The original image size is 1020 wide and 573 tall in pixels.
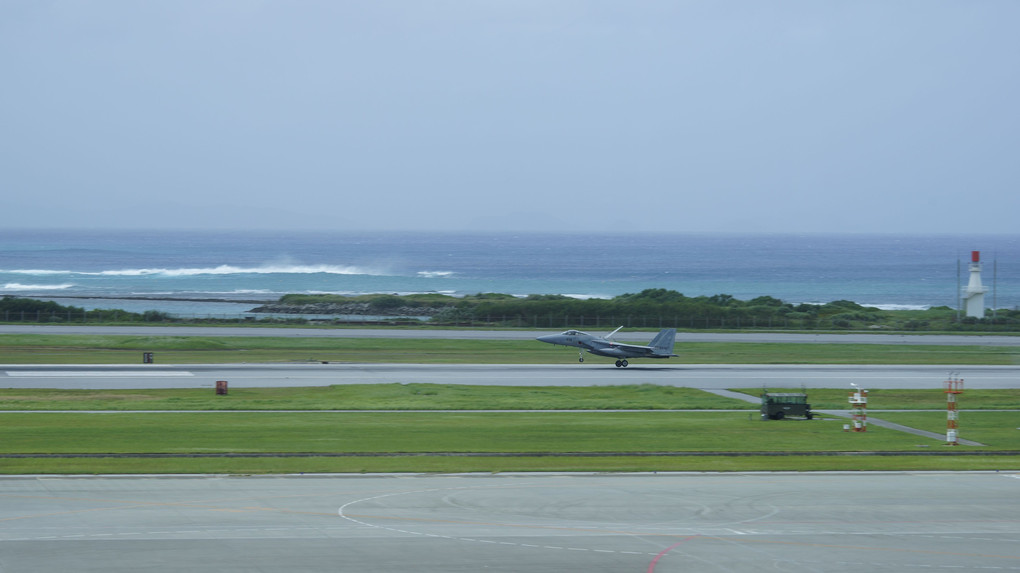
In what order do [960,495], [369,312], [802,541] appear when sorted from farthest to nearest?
[369,312]
[960,495]
[802,541]

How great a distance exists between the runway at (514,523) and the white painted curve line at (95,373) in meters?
25.7

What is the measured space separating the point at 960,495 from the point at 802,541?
6564 millimetres

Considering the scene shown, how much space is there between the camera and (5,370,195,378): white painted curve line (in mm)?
44969

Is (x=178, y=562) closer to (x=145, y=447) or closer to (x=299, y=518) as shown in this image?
(x=299, y=518)

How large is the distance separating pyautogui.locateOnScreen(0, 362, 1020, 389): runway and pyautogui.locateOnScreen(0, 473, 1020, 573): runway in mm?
23020

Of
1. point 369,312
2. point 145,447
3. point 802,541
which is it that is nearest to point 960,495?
point 802,541

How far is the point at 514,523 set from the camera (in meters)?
18.0

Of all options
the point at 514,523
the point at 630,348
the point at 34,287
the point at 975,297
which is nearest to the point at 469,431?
the point at 514,523

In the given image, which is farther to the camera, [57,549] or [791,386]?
[791,386]

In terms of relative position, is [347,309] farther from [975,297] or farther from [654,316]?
[975,297]

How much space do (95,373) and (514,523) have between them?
36.0m

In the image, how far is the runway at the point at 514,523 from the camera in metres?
15.4

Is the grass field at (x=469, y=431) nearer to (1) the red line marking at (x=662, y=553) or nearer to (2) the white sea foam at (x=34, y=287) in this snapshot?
(1) the red line marking at (x=662, y=553)

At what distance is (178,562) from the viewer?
15.0 m
